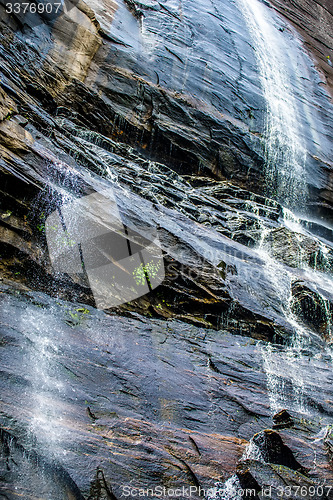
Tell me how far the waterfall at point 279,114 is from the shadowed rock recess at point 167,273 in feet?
0.42

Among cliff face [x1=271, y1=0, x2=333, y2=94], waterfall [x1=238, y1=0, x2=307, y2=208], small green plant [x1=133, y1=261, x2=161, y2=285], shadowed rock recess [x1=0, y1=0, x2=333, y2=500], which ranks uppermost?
cliff face [x1=271, y1=0, x2=333, y2=94]

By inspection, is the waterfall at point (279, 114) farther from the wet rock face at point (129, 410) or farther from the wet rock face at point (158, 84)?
the wet rock face at point (129, 410)

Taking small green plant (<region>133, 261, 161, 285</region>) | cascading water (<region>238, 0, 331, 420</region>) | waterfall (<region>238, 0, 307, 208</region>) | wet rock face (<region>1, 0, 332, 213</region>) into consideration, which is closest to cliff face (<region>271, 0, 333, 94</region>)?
cascading water (<region>238, 0, 331, 420</region>)

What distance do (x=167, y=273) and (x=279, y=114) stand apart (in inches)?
556

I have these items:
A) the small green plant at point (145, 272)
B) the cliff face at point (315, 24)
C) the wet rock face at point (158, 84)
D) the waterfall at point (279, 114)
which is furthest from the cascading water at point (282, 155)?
the small green plant at point (145, 272)

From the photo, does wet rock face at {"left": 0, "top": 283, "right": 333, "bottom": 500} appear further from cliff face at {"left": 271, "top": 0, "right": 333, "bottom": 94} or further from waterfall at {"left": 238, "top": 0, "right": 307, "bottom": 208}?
cliff face at {"left": 271, "top": 0, "right": 333, "bottom": 94}

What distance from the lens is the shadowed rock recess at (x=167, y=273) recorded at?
4.09 meters

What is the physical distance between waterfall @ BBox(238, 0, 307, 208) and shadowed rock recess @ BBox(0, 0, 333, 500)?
127mm

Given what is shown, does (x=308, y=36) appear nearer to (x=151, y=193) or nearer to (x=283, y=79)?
(x=283, y=79)

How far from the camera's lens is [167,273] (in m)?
7.79

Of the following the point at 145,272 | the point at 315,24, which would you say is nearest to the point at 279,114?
the point at 145,272

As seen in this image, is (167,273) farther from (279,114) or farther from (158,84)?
(279,114)

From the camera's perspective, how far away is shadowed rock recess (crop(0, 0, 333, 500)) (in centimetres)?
409

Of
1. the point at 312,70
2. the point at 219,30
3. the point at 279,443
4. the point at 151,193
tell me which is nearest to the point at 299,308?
the point at 279,443
